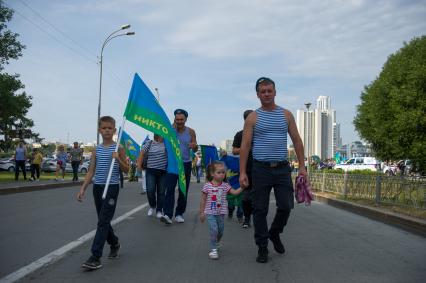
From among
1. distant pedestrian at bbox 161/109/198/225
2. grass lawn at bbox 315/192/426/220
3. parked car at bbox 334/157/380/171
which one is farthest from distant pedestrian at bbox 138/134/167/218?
parked car at bbox 334/157/380/171

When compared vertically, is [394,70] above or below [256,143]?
A: above

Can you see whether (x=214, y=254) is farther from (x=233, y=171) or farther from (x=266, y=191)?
(x=233, y=171)

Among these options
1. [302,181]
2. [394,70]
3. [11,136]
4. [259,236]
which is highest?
[394,70]

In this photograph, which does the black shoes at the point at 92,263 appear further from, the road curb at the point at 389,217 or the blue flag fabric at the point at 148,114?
the road curb at the point at 389,217

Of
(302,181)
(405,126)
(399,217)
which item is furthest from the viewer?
(405,126)

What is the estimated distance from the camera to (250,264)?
5.12 metres

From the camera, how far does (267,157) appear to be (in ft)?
17.4

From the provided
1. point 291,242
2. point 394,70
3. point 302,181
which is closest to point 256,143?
point 302,181

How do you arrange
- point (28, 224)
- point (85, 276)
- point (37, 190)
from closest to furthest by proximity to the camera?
1. point (85, 276)
2. point (28, 224)
3. point (37, 190)

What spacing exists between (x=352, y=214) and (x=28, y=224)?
6.89 meters

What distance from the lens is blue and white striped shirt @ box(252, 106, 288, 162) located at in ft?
17.4

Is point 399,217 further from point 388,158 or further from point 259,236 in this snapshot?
point 388,158

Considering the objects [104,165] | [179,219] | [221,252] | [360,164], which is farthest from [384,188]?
[360,164]

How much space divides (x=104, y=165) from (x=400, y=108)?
27099mm
